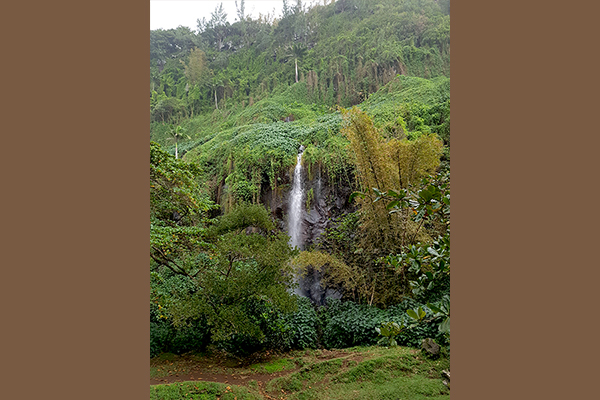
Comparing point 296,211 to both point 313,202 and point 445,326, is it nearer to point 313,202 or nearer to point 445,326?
point 313,202

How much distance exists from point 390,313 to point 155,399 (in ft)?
14.9

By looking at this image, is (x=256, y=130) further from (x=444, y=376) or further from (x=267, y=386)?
(x=444, y=376)

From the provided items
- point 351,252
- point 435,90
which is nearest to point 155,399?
point 351,252

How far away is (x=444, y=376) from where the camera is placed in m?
4.39

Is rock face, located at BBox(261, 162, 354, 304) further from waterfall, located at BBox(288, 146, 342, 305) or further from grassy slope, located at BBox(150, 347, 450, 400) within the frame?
grassy slope, located at BBox(150, 347, 450, 400)

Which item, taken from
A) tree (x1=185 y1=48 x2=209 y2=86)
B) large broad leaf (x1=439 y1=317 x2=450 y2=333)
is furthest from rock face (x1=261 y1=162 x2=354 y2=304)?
tree (x1=185 y1=48 x2=209 y2=86)

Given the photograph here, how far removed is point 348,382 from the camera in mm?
4785

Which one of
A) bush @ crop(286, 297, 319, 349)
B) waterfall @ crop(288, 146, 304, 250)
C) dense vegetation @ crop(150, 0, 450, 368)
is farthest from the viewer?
waterfall @ crop(288, 146, 304, 250)

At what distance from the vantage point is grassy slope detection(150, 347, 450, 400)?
412 cm

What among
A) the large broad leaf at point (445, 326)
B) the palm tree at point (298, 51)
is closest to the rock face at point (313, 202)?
the large broad leaf at point (445, 326)

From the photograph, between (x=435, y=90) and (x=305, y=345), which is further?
(x=435, y=90)

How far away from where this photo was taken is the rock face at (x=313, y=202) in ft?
28.9

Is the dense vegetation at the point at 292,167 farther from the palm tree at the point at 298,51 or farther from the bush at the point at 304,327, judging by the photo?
the palm tree at the point at 298,51

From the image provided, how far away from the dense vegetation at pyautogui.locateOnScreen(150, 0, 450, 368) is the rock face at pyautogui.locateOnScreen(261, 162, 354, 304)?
140 millimetres
